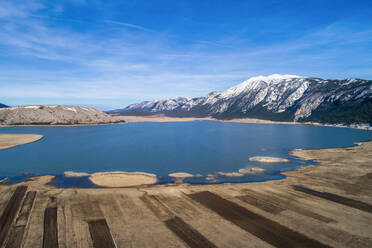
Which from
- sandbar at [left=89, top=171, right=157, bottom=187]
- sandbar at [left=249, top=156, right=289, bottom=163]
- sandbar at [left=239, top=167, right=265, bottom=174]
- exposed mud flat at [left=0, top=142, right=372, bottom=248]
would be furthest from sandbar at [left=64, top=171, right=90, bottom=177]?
sandbar at [left=249, top=156, right=289, bottom=163]

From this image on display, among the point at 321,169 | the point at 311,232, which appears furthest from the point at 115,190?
the point at 321,169

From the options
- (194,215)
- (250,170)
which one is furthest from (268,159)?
(194,215)

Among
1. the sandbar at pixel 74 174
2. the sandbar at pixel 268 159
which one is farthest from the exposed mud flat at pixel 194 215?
the sandbar at pixel 268 159

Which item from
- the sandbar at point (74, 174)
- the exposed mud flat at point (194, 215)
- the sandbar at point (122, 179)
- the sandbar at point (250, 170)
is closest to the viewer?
the exposed mud flat at point (194, 215)

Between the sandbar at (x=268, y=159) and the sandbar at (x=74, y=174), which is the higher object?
the sandbar at (x=268, y=159)

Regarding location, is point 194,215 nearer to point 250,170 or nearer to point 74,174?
point 250,170

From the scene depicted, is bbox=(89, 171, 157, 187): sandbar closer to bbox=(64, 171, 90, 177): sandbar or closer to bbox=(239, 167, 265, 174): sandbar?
bbox=(64, 171, 90, 177): sandbar

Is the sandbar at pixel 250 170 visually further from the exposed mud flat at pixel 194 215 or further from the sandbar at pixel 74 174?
the sandbar at pixel 74 174
